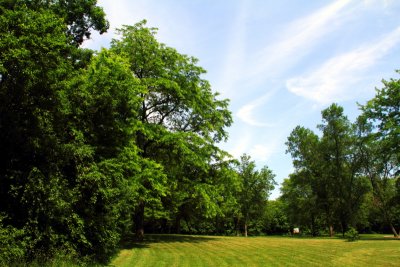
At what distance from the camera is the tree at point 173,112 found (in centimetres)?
2659

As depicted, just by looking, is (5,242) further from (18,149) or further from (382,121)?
(382,121)

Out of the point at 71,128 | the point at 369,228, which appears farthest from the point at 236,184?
the point at 369,228

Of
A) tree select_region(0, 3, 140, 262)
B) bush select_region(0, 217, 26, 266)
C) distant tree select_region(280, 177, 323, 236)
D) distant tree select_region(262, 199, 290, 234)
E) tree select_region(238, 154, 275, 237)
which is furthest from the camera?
distant tree select_region(262, 199, 290, 234)

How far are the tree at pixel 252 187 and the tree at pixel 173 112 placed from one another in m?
32.6

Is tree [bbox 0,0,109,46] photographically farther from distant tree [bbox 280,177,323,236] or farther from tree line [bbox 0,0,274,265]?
distant tree [bbox 280,177,323,236]

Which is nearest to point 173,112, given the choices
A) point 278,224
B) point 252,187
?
point 252,187

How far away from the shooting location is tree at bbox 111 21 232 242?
26594 mm

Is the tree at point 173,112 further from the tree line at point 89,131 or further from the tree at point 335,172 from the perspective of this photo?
the tree at point 335,172

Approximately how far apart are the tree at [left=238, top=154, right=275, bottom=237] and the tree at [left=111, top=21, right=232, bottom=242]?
107 ft

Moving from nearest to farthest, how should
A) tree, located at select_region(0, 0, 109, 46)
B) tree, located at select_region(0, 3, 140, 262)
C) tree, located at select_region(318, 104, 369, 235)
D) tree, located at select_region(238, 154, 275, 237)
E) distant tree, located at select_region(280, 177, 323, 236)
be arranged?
1. tree, located at select_region(0, 3, 140, 262)
2. tree, located at select_region(0, 0, 109, 46)
3. tree, located at select_region(318, 104, 369, 235)
4. distant tree, located at select_region(280, 177, 323, 236)
5. tree, located at select_region(238, 154, 275, 237)

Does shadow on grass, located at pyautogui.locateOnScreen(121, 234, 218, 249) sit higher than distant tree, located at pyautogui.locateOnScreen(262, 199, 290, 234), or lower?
lower

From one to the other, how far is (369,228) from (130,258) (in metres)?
73.1

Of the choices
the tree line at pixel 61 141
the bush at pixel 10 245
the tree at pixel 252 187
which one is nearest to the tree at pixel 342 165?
the tree at pixel 252 187

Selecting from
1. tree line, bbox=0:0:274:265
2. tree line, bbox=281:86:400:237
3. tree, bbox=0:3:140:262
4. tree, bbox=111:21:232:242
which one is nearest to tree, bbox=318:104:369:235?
tree line, bbox=281:86:400:237
